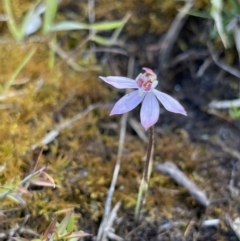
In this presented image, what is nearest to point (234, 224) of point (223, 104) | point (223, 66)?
point (223, 104)

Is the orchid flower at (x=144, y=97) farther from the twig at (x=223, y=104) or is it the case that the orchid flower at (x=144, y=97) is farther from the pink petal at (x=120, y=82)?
the twig at (x=223, y=104)

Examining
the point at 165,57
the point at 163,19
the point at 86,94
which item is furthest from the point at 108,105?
the point at 163,19

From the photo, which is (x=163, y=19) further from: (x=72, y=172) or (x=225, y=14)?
(x=72, y=172)

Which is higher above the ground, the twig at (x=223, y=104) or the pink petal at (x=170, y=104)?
the pink petal at (x=170, y=104)

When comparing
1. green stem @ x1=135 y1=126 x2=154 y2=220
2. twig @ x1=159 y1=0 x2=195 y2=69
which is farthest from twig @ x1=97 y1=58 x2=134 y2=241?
twig @ x1=159 y1=0 x2=195 y2=69

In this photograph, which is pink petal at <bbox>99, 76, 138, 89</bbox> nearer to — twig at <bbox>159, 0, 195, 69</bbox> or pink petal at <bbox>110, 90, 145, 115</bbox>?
pink petal at <bbox>110, 90, 145, 115</bbox>

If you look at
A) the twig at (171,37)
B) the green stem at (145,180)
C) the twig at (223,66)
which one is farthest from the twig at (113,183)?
the twig at (223,66)

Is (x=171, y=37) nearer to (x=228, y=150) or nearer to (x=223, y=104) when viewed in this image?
(x=223, y=104)
